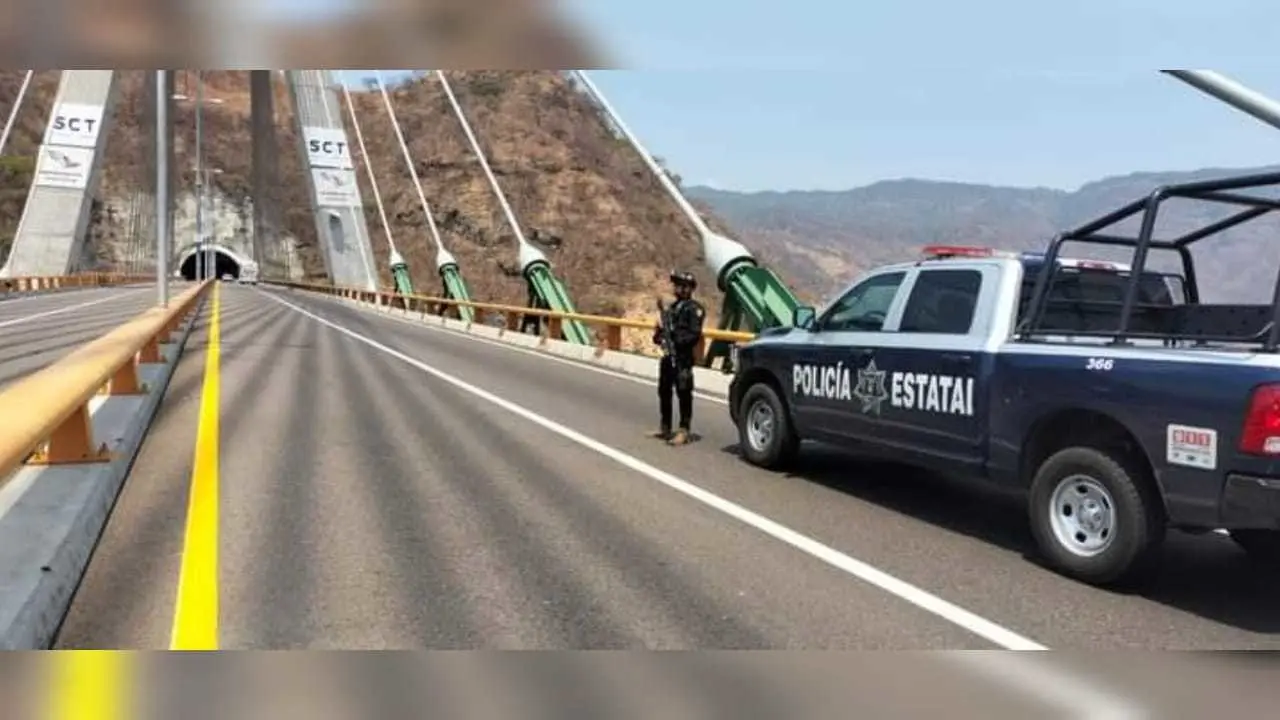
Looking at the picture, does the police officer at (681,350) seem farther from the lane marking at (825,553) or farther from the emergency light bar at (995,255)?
the emergency light bar at (995,255)

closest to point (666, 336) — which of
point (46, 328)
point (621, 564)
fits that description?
point (621, 564)

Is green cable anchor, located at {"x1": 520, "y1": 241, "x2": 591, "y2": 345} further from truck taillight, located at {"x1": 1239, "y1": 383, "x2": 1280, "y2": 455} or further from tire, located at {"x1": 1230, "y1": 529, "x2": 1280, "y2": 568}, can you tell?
truck taillight, located at {"x1": 1239, "y1": 383, "x2": 1280, "y2": 455}

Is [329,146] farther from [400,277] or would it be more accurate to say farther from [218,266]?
[218,266]

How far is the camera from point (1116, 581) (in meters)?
5.99

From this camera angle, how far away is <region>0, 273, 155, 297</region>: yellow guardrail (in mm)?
51000

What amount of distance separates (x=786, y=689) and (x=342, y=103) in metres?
108

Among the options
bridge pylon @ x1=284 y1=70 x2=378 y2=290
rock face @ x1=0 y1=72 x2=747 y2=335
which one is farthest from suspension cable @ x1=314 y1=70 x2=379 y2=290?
rock face @ x1=0 y1=72 x2=747 y2=335

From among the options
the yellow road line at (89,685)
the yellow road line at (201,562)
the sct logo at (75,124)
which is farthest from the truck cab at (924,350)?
the sct logo at (75,124)

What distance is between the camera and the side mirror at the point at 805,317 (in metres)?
9.09

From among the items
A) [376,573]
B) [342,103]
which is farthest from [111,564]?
[342,103]

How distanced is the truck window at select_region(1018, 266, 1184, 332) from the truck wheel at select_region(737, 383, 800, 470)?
8.75ft

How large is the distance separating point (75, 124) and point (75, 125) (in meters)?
0.09

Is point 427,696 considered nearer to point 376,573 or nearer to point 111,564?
point 376,573

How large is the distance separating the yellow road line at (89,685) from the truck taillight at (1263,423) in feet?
16.7
